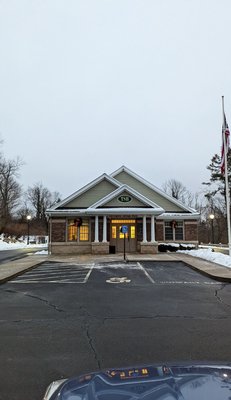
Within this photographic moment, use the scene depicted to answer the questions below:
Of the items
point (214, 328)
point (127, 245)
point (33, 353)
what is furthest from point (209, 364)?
point (127, 245)

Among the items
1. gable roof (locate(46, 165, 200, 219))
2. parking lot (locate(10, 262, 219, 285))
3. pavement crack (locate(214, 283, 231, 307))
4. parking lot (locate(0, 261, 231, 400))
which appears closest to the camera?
parking lot (locate(0, 261, 231, 400))

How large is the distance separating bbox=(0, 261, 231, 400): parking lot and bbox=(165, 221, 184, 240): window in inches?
734

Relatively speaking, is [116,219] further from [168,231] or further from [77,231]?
[168,231]

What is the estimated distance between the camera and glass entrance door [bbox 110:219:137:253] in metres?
27.7

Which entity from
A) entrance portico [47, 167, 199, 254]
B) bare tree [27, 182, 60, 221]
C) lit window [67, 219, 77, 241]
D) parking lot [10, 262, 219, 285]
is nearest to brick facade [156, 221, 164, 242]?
entrance portico [47, 167, 199, 254]

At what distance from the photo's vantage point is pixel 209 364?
2.50 m

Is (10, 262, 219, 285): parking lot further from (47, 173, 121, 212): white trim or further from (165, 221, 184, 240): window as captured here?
(165, 221, 184, 240): window

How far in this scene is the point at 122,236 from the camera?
27766 mm

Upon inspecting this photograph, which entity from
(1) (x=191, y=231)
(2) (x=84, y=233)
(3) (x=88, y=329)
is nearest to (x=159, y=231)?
(1) (x=191, y=231)

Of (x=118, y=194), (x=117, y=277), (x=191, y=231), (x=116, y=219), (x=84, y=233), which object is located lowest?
(x=117, y=277)

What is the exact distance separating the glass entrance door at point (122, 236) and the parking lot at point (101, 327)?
52.2ft

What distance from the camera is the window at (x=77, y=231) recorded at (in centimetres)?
2798

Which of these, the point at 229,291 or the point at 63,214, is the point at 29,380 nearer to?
the point at 229,291

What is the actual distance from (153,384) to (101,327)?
173 inches
